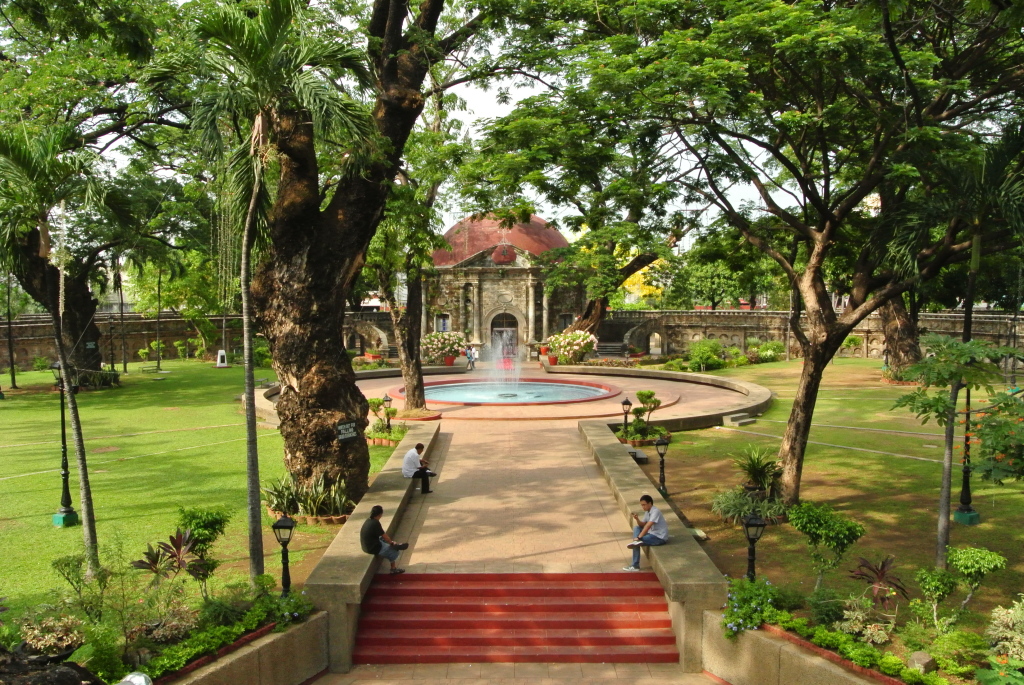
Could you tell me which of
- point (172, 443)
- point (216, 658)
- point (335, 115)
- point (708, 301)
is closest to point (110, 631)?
point (216, 658)

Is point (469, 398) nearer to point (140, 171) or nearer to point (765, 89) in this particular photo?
point (140, 171)

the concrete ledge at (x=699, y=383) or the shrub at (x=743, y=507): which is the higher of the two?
the concrete ledge at (x=699, y=383)

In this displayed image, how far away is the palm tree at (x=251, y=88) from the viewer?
9.25 m

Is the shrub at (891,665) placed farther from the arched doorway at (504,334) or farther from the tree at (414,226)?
the arched doorway at (504,334)

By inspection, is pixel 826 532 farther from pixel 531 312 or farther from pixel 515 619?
pixel 531 312

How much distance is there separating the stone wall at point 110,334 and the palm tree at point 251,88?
112 feet

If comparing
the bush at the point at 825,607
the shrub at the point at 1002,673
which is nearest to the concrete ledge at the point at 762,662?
the bush at the point at 825,607

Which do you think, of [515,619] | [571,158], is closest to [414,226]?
[571,158]

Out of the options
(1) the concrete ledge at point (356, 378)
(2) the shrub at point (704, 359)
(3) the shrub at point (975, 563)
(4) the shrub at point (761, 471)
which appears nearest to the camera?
(3) the shrub at point (975, 563)

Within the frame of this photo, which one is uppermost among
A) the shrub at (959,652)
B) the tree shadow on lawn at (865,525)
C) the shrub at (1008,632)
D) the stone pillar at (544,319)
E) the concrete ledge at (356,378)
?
the stone pillar at (544,319)

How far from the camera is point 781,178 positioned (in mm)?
23234

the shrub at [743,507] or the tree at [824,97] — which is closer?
the tree at [824,97]

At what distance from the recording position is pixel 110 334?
136ft

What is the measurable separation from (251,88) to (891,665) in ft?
32.3
